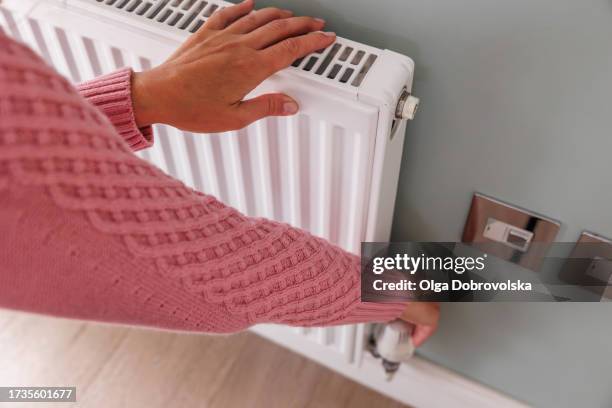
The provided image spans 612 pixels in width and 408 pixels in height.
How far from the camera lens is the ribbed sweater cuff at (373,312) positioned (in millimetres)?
675

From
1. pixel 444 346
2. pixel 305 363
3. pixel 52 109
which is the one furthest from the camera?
pixel 305 363

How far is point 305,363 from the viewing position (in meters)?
1.19

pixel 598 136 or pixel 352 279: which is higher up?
pixel 598 136

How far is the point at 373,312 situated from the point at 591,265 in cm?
28

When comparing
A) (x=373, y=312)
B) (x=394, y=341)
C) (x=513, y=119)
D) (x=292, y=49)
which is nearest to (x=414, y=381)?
(x=394, y=341)

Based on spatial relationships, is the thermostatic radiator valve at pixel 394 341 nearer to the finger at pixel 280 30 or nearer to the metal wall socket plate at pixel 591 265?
the metal wall socket plate at pixel 591 265

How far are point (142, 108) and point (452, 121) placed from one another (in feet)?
1.16

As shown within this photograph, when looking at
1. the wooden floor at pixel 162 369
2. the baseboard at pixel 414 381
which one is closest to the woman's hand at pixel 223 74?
the baseboard at pixel 414 381

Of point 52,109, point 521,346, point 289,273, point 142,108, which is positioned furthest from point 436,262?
point 52,109

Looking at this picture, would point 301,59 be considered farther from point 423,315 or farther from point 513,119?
point 423,315

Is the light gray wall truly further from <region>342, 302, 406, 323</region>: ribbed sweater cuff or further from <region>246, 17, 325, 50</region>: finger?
<region>342, 302, 406, 323</region>: ribbed sweater cuff

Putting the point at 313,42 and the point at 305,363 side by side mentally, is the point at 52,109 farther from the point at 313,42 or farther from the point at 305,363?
the point at 305,363

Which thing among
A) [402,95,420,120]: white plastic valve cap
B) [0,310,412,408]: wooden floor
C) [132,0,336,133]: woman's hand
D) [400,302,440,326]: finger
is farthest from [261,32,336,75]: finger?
[0,310,412,408]: wooden floor

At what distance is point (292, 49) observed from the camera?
1.92ft
